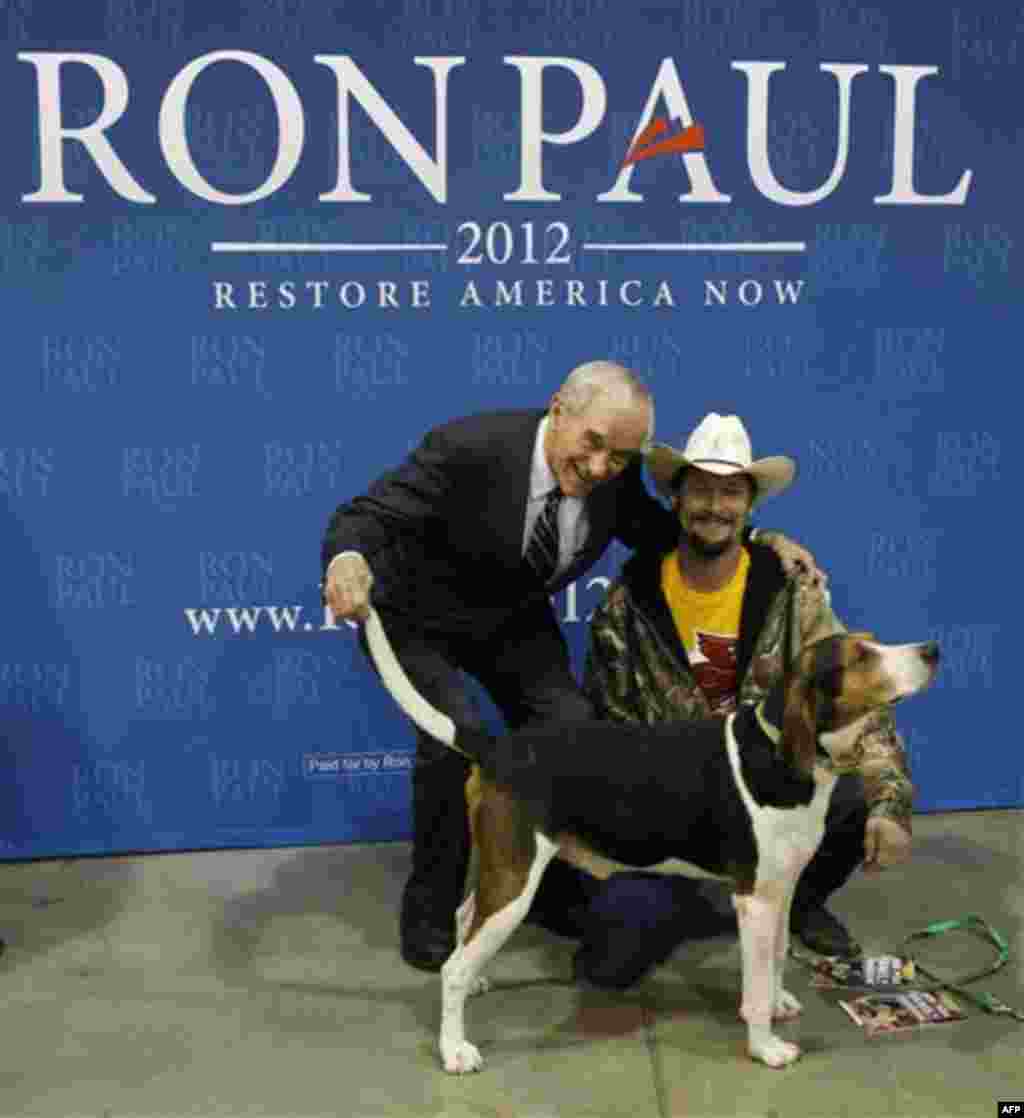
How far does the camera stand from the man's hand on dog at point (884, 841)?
321cm

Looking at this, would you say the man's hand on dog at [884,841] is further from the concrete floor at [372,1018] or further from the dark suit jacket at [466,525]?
the dark suit jacket at [466,525]

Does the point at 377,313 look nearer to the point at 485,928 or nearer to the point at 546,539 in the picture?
the point at 546,539

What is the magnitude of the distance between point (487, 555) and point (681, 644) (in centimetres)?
46

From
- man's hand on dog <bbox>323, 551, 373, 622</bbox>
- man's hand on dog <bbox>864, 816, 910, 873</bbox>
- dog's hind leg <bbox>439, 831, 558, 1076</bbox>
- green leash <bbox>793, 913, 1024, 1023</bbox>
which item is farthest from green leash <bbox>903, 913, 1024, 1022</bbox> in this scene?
man's hand on dog <bbox>323, 551, 373, 622</bbox>

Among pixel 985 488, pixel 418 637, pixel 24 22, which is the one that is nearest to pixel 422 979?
pixel 418 637

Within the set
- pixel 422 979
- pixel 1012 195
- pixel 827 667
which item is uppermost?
pixel 1012 195

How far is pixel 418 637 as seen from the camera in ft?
11.7

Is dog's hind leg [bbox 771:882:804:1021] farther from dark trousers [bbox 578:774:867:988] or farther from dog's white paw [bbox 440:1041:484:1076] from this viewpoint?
dog's white paw [bbox 440:1041:484:1076]

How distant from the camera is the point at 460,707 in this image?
11.3ft

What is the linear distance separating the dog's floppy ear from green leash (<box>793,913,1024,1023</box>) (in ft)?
2.48

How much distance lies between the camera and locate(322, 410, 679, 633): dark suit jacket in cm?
338

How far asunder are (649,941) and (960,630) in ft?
4.66

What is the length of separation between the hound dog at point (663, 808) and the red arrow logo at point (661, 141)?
4.92 feet

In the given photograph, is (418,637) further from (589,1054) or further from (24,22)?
(24,22)
